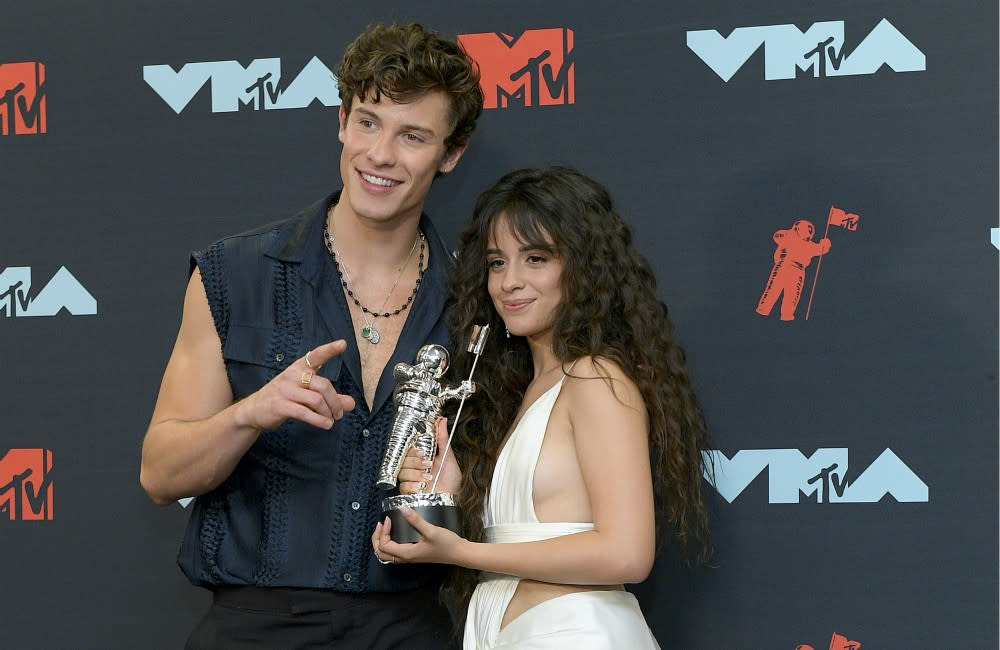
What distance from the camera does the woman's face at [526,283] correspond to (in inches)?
74.7

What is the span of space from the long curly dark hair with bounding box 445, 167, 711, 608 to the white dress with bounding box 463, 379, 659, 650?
78 mm

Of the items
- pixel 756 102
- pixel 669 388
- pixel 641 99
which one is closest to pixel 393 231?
pixel 669 388

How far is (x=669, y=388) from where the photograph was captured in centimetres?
190

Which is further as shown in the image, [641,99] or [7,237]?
[7,237]

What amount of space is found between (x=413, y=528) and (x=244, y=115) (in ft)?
4.19

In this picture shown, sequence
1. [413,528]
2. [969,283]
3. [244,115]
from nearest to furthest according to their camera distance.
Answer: [413,528] → [969,283] → [244,115]

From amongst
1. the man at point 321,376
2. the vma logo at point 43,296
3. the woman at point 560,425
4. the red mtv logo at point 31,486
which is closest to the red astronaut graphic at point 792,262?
the woman at point 560,425

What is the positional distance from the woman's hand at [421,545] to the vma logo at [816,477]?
823 millimetres

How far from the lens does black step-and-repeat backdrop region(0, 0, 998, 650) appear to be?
91.1 inches

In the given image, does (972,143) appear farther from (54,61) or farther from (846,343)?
(54,61)

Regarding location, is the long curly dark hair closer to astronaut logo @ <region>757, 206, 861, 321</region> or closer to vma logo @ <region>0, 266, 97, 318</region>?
astronaut logo @ <region>757, 206, 861, 321</region>

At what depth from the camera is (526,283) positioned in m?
1.90

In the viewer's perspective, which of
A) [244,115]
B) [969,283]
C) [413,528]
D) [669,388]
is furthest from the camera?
[244,115]

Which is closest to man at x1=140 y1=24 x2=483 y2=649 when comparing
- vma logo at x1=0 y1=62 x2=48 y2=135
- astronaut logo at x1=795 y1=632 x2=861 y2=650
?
astronaut logo at x1=795 y1=632 x2=861 y2=650
